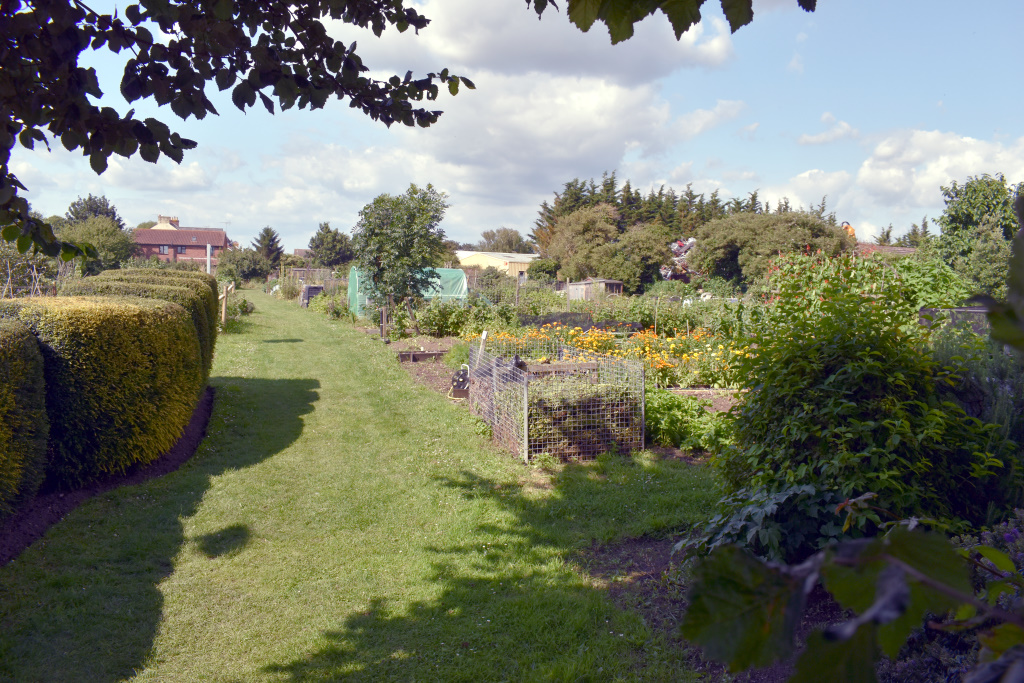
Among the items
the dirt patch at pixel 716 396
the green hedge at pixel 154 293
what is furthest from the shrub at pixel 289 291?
the dirt patch at pixel 716 396

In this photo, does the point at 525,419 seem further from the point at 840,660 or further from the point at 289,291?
the point at 289,291

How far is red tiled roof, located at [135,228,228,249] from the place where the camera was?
7481cm

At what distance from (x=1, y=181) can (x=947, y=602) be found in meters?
3.34

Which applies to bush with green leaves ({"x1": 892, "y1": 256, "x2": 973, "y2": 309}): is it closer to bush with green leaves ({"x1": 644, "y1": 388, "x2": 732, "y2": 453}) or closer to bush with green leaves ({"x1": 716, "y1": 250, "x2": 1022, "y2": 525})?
bush with green leaves ({"x1": 716, "y1": 250, "x2": 1022, "y2": 525})

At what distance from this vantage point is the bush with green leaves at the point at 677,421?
773 centimetres

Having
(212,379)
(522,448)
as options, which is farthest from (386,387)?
(522,448)

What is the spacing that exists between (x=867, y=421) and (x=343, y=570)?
12.5 ft

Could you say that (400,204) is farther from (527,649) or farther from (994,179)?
(994,179)

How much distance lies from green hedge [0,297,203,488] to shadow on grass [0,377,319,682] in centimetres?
42

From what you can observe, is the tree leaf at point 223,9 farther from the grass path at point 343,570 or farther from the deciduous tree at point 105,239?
the deciduous tree at point 105,239

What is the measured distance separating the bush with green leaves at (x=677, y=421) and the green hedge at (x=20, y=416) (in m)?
6.23

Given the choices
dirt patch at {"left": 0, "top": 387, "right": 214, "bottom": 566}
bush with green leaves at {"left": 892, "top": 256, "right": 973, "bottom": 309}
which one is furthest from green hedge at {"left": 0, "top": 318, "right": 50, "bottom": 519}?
bush with green leaves at {"left": 892, "top": 256, "right": 973, "bottom": 309}

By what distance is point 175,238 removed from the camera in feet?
259

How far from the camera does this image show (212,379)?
41.5 feet
